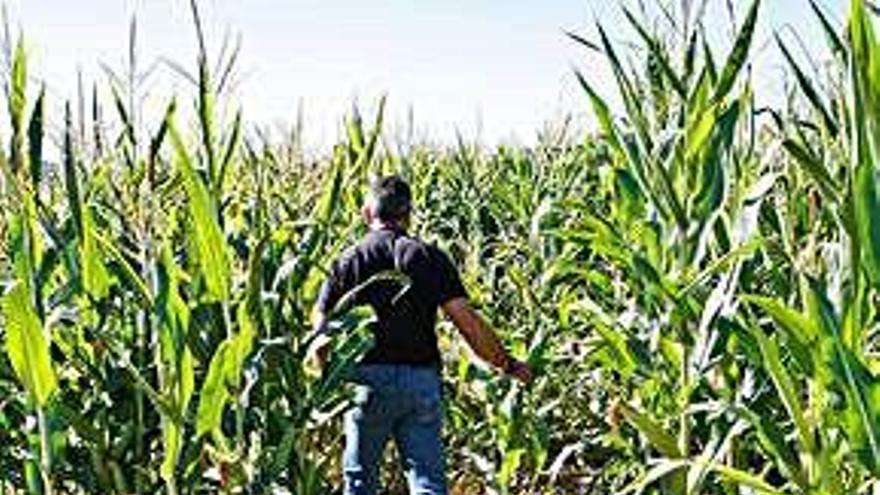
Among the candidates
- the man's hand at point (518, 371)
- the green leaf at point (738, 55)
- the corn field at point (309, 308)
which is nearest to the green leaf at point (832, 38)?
the corn field at point (309, 308)

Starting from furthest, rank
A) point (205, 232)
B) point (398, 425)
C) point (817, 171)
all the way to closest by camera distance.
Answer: point (398, 425)
point (205, 232)
point (817, 171)

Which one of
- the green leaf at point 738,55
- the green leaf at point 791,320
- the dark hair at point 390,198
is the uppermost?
the green leaf at point 738,55

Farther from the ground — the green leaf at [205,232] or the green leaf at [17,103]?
the green leaf at [17,103]

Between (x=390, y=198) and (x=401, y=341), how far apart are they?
0.44 meters

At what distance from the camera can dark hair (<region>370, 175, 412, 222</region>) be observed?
4.14 metres

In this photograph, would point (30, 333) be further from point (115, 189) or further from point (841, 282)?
point (841, 282)

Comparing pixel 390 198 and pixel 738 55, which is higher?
pixel 738 55

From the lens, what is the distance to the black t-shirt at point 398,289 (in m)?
4.09

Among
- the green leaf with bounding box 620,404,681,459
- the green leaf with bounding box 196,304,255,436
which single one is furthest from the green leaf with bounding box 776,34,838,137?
the green leaf with bounding box 196,304,255,436

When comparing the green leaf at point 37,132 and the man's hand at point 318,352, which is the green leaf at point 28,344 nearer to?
the green leaf at point 37,132

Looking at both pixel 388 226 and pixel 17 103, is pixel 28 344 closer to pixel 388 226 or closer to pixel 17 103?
pixel 17 103

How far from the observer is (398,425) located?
167 inches

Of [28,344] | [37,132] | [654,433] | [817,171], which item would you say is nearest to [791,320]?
[817,171]

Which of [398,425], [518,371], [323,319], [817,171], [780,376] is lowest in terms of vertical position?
[398,425]
